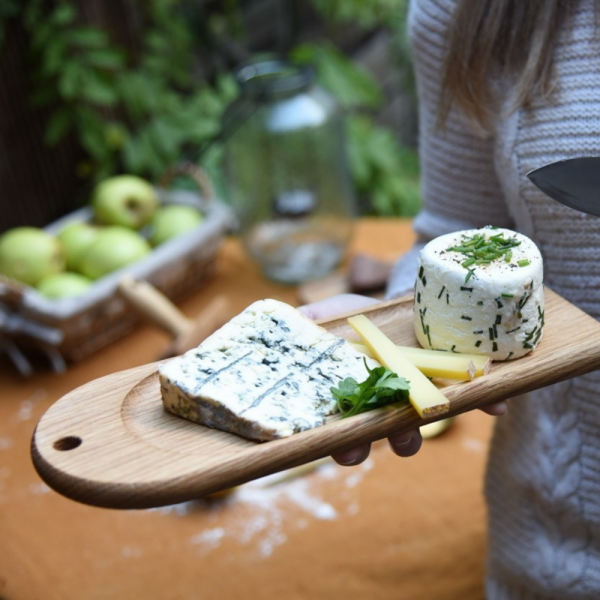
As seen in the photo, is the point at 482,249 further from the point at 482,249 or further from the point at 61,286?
the point at 61,286

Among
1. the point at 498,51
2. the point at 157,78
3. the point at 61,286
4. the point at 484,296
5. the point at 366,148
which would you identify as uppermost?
the point at 498,51

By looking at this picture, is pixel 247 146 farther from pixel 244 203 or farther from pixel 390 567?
pixel 390 567

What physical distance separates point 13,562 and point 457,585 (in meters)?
0.72

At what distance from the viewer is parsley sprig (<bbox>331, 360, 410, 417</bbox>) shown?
0.72 m

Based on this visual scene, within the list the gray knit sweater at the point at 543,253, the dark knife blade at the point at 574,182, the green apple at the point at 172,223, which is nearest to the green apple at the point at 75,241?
the green apple at the point at 172,223

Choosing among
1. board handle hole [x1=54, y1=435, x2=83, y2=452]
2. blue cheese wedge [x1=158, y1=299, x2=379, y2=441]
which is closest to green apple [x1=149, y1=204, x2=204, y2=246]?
blue cheese wedge [x1=158, y1=299, x2=379, y2=441]

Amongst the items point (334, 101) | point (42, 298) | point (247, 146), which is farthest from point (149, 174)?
point (42, 298)

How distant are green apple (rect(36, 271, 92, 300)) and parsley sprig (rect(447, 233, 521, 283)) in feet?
3.44

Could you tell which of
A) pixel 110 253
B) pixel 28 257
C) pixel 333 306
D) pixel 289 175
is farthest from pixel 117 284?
pixel 333 306

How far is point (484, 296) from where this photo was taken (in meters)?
0.79

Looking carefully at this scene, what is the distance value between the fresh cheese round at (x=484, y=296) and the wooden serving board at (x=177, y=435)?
0.03m

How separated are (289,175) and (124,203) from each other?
0.44 metres

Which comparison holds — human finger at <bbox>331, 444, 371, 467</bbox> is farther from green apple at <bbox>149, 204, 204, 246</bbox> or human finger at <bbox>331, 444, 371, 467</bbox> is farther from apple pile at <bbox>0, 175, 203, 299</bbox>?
green apple at <bbox>149, 204, 204, 246</bbox>

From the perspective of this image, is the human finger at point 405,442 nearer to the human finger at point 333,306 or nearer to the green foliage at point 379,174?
the human finger at point 333,306
